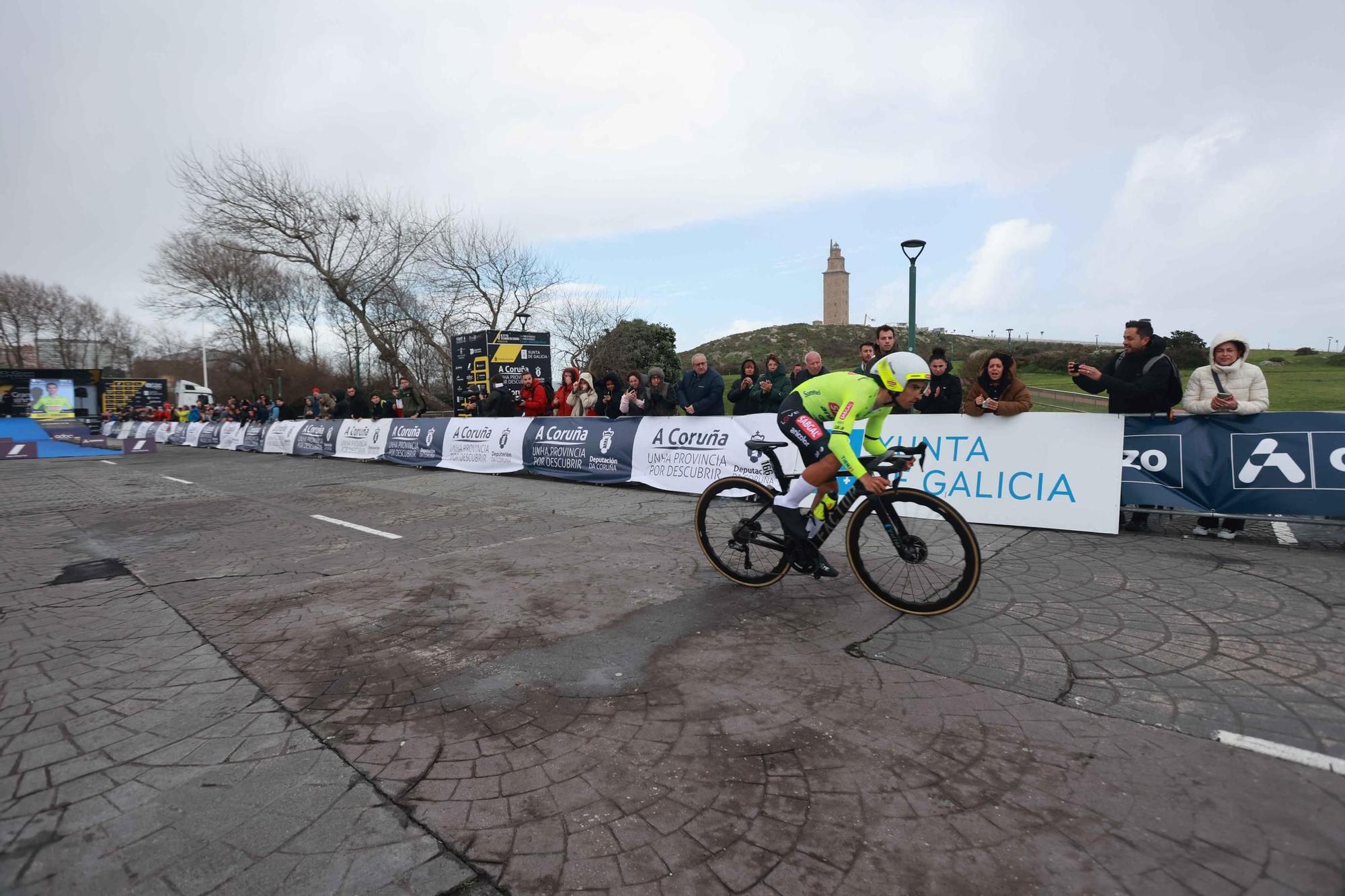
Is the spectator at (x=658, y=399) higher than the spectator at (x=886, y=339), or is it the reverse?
the spectator at (x=886, y=339)

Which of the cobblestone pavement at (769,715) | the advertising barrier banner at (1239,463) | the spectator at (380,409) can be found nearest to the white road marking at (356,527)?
the cobblestone pavement at (769,715)

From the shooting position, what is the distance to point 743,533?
16.2 feet

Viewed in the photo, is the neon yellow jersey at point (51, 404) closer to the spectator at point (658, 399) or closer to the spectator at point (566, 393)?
the spectator at point (566, 393)

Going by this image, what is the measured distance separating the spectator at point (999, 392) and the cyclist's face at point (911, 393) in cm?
332

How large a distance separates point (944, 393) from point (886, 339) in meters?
0.98

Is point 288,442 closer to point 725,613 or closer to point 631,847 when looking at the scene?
point 725,613

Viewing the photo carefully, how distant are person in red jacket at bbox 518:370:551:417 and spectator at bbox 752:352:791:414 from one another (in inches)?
197

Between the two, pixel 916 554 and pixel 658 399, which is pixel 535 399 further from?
pixel 916 554

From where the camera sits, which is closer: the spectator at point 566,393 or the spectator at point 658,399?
the spectator at point 658,399

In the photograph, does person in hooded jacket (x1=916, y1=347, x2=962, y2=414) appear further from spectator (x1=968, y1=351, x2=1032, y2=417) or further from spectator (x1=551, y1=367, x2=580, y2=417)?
spectator (x1=551, y1=367, x2=580, y2=417)

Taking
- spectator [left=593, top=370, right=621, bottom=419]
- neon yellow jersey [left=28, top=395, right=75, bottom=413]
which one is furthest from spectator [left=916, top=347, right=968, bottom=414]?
neon yellow jersey [left=28, top=395, right=75, bottom=413]

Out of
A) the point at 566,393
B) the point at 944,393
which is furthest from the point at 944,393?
the point at 566,393

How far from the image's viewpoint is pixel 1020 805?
7.37 ft

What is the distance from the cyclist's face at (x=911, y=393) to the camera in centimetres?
421
